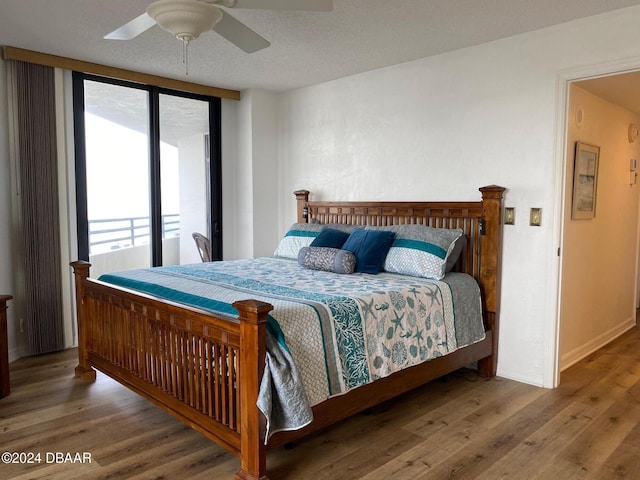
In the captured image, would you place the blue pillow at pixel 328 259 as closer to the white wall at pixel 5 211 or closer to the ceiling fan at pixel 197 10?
the ceiling fan at pixel 197 10

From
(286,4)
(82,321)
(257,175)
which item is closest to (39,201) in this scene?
(82,321)

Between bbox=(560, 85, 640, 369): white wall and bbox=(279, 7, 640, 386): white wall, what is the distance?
0.84 feet

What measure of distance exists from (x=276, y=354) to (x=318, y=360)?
262mm

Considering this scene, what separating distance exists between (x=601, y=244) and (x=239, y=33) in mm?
3387

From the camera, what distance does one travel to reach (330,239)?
12.4ft

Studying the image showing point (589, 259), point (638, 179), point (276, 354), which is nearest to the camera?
point (276, 354)

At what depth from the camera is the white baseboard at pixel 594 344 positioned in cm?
366

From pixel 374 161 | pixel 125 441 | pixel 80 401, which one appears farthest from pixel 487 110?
pixel 80 401

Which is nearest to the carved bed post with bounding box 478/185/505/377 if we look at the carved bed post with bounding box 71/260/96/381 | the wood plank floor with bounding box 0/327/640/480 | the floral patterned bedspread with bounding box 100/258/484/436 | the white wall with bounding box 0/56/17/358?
the floral patterned bedspread with bounding box 100/258/484/436

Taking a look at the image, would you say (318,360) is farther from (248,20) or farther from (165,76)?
(165,76)

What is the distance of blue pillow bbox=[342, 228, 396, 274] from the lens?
3445 millimetres

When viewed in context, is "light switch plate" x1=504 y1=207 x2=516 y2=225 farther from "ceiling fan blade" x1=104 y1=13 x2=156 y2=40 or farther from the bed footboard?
"ceiling fan blade" x1=104 y1=13 x2=156 y2=40

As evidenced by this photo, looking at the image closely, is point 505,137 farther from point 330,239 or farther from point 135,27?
point 135,27

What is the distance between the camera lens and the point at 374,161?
170 inches
